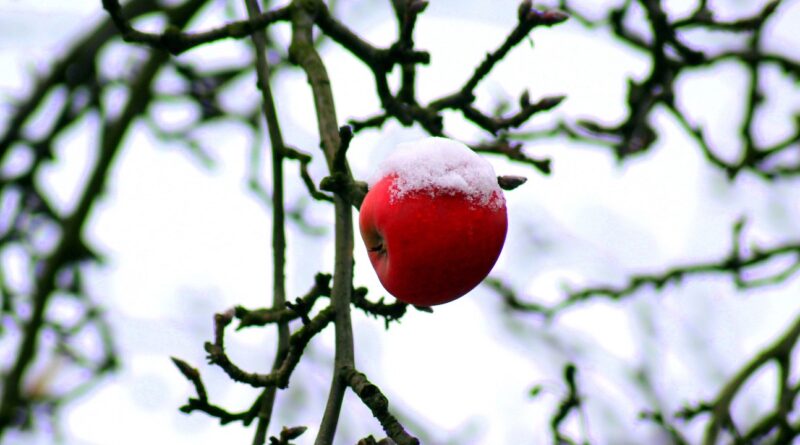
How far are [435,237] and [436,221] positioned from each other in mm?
28

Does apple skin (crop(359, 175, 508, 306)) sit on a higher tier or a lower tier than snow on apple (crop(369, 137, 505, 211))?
lower

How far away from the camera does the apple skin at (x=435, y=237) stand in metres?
1.46

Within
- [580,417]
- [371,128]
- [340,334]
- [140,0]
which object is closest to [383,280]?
[340,334]

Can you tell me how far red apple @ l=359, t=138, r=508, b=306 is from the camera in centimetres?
146

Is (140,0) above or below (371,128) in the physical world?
above

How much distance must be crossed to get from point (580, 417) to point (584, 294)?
1088 millimetres

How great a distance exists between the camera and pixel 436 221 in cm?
146

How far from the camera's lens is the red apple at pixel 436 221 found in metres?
1.46

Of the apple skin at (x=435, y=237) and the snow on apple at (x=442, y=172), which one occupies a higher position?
the snow on apple at (x=442, y=172)

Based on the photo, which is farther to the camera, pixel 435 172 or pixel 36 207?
pixel 36 207

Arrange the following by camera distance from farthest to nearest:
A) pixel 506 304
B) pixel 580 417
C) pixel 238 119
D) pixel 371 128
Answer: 1. pixel 238 119
2. pixel 506 304
3. pixel 580 417
4. pixel 371 128

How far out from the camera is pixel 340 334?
146 centimetres

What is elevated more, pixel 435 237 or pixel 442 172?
pixel 442 172

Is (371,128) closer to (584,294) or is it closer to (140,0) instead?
(584,294)
